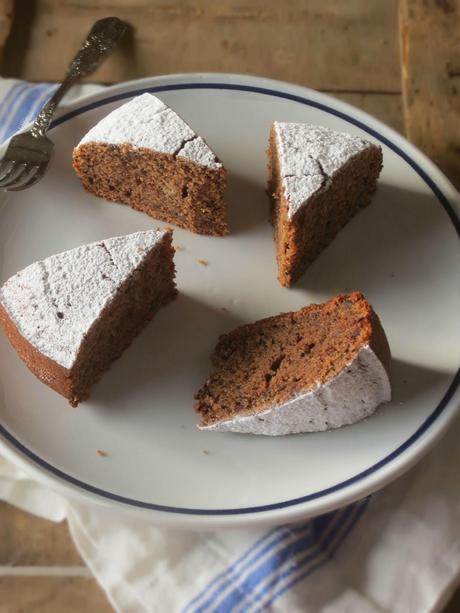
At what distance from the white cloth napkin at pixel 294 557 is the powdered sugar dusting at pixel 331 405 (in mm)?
277

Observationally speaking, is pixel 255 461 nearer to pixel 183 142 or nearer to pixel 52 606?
pixel 52 606

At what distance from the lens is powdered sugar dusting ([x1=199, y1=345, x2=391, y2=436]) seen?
2.23 metres

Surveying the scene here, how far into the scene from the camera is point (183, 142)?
2660 millimetres

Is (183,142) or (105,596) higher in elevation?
(183,142)

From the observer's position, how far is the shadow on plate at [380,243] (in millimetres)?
2684

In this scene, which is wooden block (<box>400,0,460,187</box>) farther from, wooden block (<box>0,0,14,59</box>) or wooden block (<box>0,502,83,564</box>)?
wooden block (<box>0,502,83,564</box>)

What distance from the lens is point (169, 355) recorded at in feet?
8.34

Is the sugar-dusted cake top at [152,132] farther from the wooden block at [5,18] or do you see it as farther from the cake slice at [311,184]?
the wooden block at [5,18]

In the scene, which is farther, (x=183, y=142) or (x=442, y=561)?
(x=183, y=142)

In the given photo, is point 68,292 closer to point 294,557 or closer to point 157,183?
point 157,183

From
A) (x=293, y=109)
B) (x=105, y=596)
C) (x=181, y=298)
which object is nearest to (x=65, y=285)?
(x=181, y=298)

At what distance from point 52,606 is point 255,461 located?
2.23ft

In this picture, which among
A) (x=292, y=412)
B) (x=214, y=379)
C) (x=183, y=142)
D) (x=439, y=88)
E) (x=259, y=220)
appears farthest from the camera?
(x=439, y=88)

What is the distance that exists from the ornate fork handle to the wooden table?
173mm
